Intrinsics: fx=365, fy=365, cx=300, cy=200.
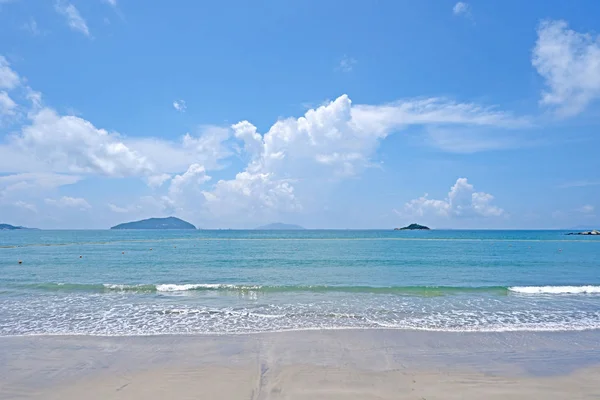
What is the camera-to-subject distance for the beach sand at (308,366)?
7.36 metres

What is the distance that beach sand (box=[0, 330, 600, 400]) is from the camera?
7.36m

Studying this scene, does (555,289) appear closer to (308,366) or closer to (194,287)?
(308,366)

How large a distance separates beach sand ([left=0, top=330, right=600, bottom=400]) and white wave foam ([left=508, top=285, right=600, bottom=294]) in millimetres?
8873

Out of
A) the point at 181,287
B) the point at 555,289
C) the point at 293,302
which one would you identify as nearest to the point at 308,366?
the point at 293,302

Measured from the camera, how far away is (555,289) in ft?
66.2

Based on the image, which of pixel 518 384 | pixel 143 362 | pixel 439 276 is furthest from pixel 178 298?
pixel 439 276

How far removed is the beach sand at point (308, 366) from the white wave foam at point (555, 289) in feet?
29.1

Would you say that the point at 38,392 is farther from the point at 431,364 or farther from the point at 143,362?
the point at 431,364

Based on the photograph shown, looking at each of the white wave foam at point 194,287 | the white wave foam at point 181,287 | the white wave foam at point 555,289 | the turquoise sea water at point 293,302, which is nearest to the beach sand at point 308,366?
the turquoise sea water at point 293,302

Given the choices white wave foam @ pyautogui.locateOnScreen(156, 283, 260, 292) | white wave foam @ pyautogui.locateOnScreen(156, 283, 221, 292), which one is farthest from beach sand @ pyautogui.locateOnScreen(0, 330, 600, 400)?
white wave foam @ pyautogui.locateOnScreen(156, 283, 221, 292)

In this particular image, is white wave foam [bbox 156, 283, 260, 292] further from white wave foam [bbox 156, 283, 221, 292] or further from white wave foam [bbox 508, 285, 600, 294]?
white wave foam [bbox 508, 285, 600, 294]

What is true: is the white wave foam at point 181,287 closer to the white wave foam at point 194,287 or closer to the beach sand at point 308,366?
the white wave foam at point 194,287

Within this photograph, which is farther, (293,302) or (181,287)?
(181,287)

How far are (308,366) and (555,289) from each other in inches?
711
